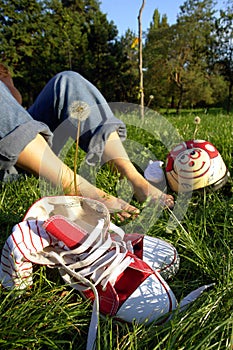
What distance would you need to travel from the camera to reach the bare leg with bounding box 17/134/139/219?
134cm

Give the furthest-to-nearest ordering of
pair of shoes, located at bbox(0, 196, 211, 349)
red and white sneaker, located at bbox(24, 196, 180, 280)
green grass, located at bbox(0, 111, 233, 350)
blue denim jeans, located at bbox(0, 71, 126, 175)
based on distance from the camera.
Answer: blue denim jeans, located at bbox(0, 71, 126, 175)
red and white sneaker, located at bbox(24, 196, 180, 280)
pair of shoes, located at bbox(0, 196, 211, 349)
green grass, located at bbox(0, 111, 233, 350)

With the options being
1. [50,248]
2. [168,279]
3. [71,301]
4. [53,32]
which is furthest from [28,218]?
[53,32]

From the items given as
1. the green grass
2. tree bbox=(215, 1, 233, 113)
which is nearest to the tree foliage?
tree bbox=(215, 1, 233, 113)

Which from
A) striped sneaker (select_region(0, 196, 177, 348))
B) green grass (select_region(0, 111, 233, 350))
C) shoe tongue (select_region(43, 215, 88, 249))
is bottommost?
green grass (select_region(0, 111, 233, 350))

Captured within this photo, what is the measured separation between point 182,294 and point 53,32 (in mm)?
20961

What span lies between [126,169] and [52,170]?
43 cm

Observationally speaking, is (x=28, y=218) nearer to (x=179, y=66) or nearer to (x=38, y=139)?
(x=38, y=139)

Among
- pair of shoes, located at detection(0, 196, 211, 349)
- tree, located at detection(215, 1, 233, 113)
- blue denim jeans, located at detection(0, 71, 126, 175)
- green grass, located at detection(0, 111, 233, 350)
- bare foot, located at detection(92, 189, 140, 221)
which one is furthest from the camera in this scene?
tree, located at detection(215, 1, 233, 113)

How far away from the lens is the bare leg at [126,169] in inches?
61.1

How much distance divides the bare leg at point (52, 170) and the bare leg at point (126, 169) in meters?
0.17

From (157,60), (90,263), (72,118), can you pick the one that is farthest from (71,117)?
(157,60)

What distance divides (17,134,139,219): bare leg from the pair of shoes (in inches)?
17.5

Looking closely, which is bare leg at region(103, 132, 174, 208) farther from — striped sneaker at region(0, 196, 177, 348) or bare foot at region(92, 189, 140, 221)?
striped sneaker at region(0, 196, 177, 348)

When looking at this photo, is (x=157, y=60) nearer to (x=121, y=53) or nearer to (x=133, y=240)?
(x=121, y=53)
